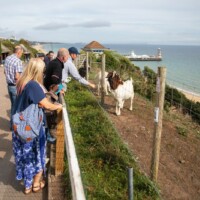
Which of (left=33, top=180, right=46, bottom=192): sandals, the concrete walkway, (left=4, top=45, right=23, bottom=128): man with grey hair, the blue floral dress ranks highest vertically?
(left=4, top=45, right=23, bottom=128): man with grey hair

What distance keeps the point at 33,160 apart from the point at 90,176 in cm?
144

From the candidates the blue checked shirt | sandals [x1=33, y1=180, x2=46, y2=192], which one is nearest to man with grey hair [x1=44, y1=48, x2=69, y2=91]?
the blue checked shirt

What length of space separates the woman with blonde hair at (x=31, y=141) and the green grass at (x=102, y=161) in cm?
50

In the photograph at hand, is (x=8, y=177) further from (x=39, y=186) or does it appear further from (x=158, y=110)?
(x=158, y=110)

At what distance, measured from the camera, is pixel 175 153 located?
329 inches

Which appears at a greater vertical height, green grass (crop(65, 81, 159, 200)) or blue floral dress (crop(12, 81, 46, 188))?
blue floral dress (crop(12, 81, 46, 188))

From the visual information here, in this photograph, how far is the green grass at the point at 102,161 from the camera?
513 cm

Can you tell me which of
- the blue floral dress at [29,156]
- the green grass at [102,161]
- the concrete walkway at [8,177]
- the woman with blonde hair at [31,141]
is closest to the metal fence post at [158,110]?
the green grass at [102,161]

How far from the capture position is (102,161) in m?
6.16

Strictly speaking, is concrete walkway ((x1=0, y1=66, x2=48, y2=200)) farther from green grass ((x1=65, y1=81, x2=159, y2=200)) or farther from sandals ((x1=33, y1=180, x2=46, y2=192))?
green grass ((x1=65, y1=81, x2=159, y2=200))

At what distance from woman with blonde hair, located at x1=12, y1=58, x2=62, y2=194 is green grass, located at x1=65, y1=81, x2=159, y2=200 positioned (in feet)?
1.64

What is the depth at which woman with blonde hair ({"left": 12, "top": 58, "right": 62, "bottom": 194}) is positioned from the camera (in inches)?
155

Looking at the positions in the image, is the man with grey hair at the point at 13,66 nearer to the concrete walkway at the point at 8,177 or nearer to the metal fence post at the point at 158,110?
the concrete walkway at the point at 8,177

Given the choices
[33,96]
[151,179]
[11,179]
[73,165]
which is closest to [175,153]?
[151,179]
